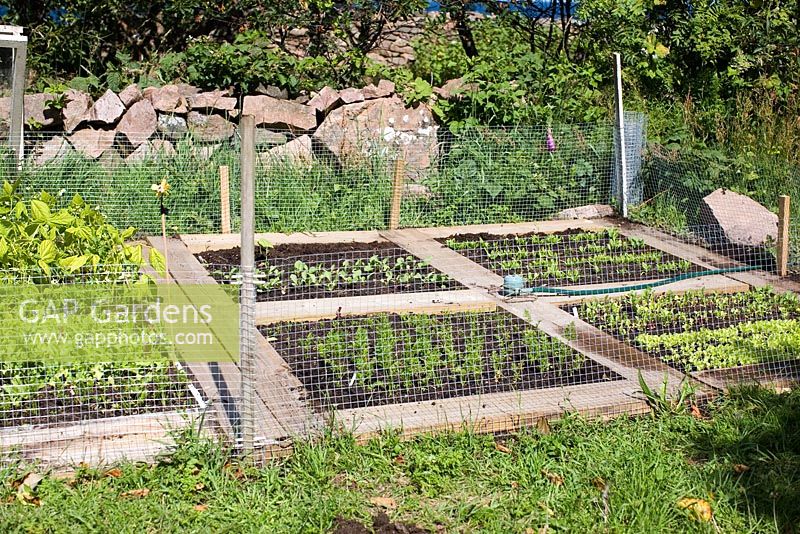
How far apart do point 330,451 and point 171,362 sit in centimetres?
113

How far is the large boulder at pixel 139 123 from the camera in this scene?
27.7 feet

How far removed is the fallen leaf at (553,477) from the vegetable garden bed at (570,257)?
2845mm

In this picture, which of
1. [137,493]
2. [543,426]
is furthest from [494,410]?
[137,493]

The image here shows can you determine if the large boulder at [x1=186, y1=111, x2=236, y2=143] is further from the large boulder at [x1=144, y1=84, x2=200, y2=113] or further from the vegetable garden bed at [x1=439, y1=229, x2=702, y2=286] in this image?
the vegetable garden bed at [x1=439, y1=229, x2=702, y2=286]

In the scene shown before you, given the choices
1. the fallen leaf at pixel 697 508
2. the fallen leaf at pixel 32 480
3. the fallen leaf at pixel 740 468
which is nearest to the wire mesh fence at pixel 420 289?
the fallen leaf at pixel 32 480

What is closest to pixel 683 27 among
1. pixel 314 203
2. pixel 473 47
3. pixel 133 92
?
pixel 473 47

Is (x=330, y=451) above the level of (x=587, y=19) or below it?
below

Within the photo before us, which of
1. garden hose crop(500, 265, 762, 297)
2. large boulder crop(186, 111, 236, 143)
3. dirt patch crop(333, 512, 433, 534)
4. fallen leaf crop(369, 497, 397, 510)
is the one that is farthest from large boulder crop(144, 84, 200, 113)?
dirt patch crop(333, 512, 433, 534)

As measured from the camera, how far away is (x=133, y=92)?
28.3 feet

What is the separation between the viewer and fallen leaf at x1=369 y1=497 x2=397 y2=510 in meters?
3.42

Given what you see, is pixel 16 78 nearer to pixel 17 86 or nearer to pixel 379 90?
pixel 17 86

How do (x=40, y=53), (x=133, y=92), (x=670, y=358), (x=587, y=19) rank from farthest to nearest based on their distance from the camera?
1. (x=587, y=19)
2. (x=40, y=53)
3. (x=133, y=92)
4. (x=670, y=358)

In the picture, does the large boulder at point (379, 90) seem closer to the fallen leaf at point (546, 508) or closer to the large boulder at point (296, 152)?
the large boulder at point (296, 152)

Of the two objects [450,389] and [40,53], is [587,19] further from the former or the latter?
[450,389]
